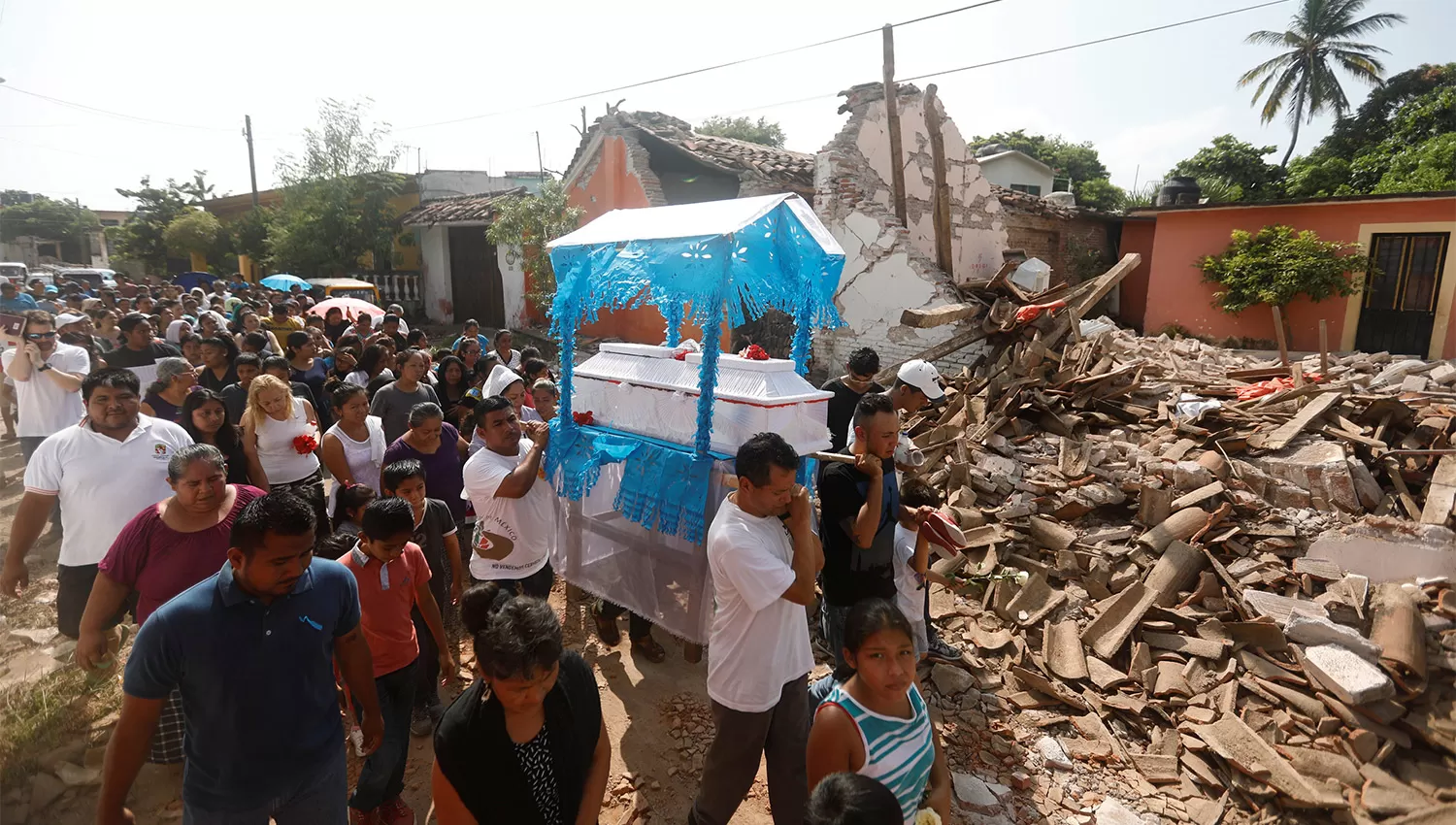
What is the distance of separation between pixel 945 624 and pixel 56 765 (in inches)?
193

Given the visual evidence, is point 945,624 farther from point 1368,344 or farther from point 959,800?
point 1368,344

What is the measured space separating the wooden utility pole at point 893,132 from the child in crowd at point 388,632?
Result: 397 inches

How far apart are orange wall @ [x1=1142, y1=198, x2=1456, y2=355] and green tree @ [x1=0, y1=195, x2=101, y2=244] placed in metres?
42.7

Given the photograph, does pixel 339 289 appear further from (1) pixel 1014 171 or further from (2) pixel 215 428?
(1) pixel 1014 171

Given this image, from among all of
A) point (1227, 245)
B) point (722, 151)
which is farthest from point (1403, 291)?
point (722, 151)

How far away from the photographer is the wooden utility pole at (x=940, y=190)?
1188 cm

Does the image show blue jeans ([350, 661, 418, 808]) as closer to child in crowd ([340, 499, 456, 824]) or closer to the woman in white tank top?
child in crowd ([340, 499, 456, 824])

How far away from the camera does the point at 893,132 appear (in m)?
11.5

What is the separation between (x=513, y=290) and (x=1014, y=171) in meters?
19.3

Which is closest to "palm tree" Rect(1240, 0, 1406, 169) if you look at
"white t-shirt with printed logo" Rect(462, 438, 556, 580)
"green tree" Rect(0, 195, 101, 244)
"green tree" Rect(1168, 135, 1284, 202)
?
"green tree" Rect(1168, 135, 1284, 202)

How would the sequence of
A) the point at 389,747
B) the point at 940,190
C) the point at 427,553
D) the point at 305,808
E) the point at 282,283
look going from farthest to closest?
the point at 282,283 < the point at 940,190 < the point at 427,553 < the point at 389,747 < the point at 305,808

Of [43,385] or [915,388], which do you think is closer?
[915,388]

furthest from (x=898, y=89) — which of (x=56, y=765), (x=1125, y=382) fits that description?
(x=56, y=765)

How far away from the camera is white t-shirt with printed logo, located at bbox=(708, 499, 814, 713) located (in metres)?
2.45
